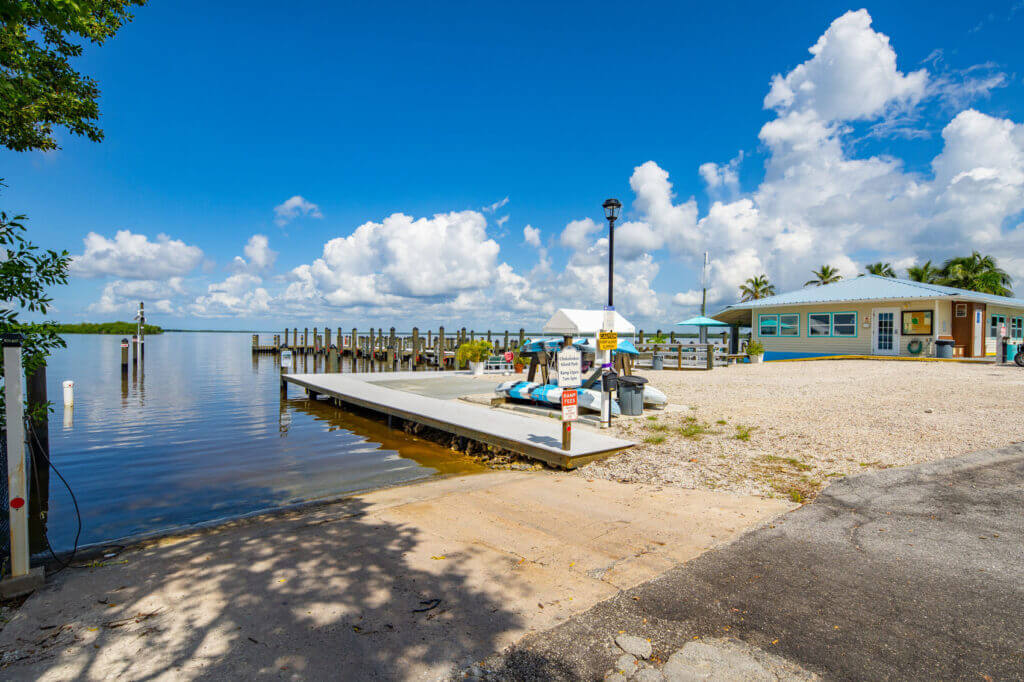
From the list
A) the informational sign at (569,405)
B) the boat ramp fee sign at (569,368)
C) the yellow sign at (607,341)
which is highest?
the yellow sign at (607,341)

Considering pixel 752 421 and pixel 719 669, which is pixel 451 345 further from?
pixel 719 669

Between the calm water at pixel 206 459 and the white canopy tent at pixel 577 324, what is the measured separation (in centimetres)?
407

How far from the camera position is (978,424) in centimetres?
939

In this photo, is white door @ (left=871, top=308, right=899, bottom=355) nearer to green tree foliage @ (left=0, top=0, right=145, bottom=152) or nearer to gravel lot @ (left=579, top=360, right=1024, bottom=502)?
Result: gravel lot @ (left=579, top=360, right=1024, bottom=502)

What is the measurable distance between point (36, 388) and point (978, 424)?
16735 mm

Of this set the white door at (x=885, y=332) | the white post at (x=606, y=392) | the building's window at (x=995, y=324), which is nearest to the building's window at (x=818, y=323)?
the white door at (x=885, y=332)

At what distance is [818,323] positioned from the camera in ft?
85.6

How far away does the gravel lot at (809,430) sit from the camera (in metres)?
7.60

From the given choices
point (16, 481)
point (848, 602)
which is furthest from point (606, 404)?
point (16, 481)

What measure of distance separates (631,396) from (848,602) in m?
8.33

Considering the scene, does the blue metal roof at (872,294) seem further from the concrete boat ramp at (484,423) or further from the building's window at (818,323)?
the concrete boat ramp at (484,423)

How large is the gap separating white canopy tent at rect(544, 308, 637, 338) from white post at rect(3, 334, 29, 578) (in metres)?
10.2

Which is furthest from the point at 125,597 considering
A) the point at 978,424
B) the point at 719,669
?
the point at 978,424

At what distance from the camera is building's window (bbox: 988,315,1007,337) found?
82.5 feet
